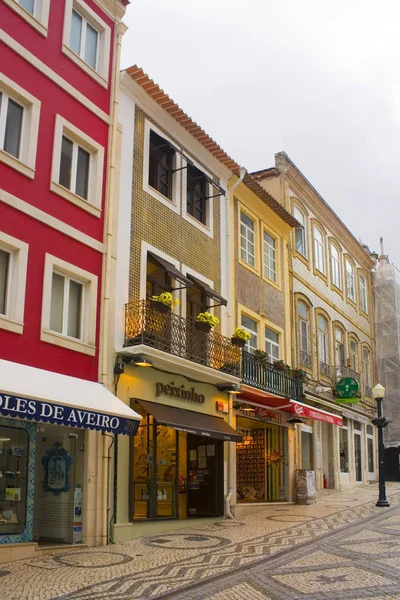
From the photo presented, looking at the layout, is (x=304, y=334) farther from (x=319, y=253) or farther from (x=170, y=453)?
(x=170, y=453)

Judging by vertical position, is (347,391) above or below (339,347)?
below

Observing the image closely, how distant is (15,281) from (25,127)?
2911 mm

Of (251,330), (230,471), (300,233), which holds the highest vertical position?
(300,233)

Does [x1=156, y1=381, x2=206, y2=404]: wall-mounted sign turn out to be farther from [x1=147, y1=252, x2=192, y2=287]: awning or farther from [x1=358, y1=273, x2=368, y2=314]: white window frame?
[x1=358, y1=273, x2=368, y2=314]: white window frame

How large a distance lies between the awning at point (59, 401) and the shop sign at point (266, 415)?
739 centimetres

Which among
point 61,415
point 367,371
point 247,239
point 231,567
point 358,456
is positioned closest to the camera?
point 231,567

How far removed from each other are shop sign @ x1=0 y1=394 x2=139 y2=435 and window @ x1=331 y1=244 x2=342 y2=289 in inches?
682

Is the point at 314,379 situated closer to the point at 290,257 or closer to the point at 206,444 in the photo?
the point at 290,257

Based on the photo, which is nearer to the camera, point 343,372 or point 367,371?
point 343,372

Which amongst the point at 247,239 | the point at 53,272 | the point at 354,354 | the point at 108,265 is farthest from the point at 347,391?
the point at 53,272

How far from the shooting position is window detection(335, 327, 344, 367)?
27.2m

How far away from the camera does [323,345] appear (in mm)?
25812

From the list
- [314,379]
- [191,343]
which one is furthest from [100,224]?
[314,379]

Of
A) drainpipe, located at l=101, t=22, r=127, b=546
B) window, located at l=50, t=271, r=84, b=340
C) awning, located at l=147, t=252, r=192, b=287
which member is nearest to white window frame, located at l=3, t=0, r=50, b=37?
drainpipe, located at l=101, t=22, r=127, b=546
